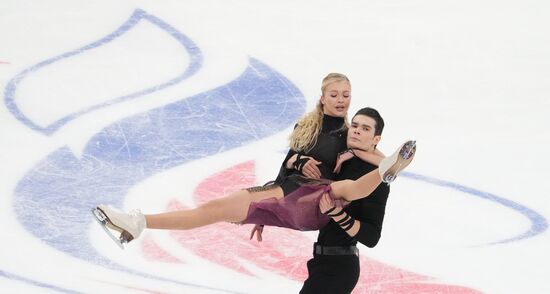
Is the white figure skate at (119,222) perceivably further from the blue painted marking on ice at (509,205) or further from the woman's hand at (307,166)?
the blue painted marking on ice at (509,205)

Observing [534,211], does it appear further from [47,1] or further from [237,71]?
[47,1]

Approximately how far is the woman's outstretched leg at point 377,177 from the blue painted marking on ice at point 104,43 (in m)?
3.70

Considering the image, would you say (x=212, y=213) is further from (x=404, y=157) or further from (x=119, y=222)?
(x=404, y=157)

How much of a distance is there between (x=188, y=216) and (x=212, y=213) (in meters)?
0.12

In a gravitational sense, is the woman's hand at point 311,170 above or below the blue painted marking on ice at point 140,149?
above

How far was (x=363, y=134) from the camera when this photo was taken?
5141mm

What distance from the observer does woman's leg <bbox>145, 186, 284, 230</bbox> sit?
16.2ft

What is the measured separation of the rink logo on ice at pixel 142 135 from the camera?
671 cm

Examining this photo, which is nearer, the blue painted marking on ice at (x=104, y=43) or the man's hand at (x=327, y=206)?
the man's hand at (x=327, y=206)

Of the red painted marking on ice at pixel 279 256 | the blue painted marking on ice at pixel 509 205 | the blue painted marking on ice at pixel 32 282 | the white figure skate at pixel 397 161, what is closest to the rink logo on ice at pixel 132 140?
the blue painted marking on ice at pixel 32 282

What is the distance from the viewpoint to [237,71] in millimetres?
9336

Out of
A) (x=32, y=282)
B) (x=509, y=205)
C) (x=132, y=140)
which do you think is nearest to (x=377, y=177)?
(x=32, y=282)

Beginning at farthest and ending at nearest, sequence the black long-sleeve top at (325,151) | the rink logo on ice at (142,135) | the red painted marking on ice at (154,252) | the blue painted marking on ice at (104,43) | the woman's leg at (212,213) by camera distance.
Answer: the blue painted marking on ice at (104,43) → the rink logo on ice at (142,135) → the red painted marking on ice at (154,252) → the black long-sleeve top at (325,151) → the woman's leg at (212,213)

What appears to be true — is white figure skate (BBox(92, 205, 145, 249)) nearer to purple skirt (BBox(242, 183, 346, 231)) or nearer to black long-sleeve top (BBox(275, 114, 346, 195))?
purple skirt (BBox(242, 183, 346, 231))
